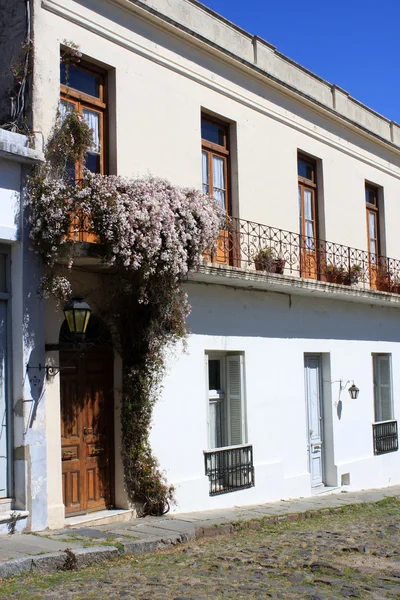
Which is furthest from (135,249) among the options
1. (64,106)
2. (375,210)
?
(375,210)

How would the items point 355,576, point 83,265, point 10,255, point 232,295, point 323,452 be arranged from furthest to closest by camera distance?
point 323,452 → point 232,295 → point 83,265 → point 10,255 → point 355,576

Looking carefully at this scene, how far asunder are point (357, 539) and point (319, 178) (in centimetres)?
814

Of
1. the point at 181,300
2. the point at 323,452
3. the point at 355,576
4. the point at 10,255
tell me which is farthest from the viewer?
the point at 323,452

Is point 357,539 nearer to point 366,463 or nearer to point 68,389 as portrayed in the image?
point 68,389

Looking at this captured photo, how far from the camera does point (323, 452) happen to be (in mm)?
14703

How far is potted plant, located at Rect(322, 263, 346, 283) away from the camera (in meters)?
14.9

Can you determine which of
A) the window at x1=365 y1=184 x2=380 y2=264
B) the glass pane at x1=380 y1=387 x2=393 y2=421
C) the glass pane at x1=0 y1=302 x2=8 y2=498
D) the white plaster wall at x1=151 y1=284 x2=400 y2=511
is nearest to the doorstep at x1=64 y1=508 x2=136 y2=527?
the white plaster wall at x1=151 y1=284 x2=400 y2=511

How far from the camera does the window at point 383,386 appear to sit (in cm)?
1689

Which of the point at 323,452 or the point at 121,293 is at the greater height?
the point at 121,293

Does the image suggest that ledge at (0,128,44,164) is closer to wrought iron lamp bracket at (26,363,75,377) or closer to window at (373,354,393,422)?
wrought iron lamp bracket at (26,363,75,377)

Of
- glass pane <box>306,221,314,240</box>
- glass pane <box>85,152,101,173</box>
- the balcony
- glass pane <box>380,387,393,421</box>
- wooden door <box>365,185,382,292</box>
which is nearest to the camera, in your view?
glass pane <box>85,152,101,173</box>

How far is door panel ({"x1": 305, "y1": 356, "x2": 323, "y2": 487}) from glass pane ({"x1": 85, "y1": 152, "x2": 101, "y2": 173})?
593 centimetres

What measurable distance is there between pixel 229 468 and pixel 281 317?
294 centimetres

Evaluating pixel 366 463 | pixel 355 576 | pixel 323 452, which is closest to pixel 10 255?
pixel 355 576
